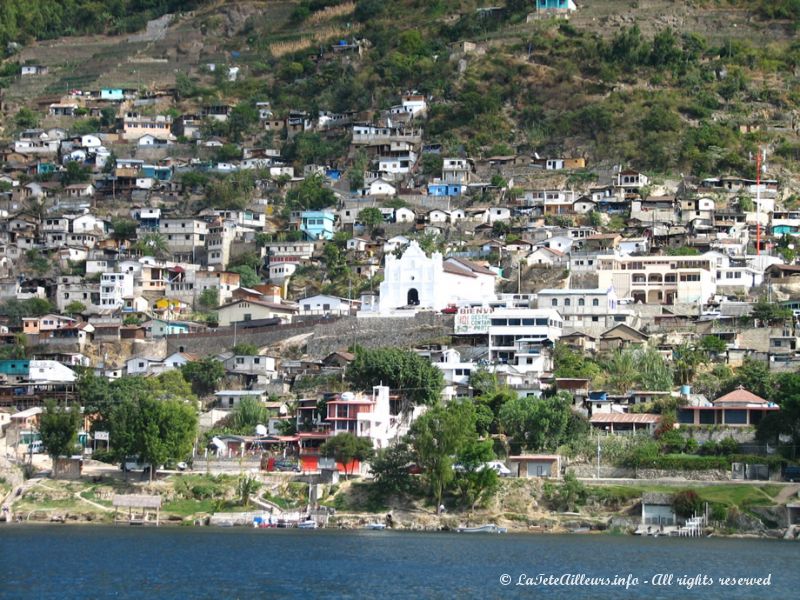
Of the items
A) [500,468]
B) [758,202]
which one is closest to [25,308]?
[500,468]

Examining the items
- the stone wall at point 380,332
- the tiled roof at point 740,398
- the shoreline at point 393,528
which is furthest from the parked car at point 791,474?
the stone wall at point 380,332

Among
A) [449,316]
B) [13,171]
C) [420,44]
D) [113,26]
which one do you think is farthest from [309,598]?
[113,26]

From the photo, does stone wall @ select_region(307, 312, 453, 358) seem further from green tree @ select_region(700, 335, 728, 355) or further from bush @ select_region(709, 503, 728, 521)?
bush @ select_region(709, 503, 728, 521)

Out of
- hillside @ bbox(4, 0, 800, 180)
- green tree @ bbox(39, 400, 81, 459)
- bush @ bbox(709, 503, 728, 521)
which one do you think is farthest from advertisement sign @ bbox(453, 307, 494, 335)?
hillside @ bbox(4, 0, 800, 180)

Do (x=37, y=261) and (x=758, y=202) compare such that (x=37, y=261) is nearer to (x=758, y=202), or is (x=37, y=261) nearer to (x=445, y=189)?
(x=445, y=189)

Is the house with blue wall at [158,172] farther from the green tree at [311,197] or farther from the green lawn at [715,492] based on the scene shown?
the green lawn at [715,492]
